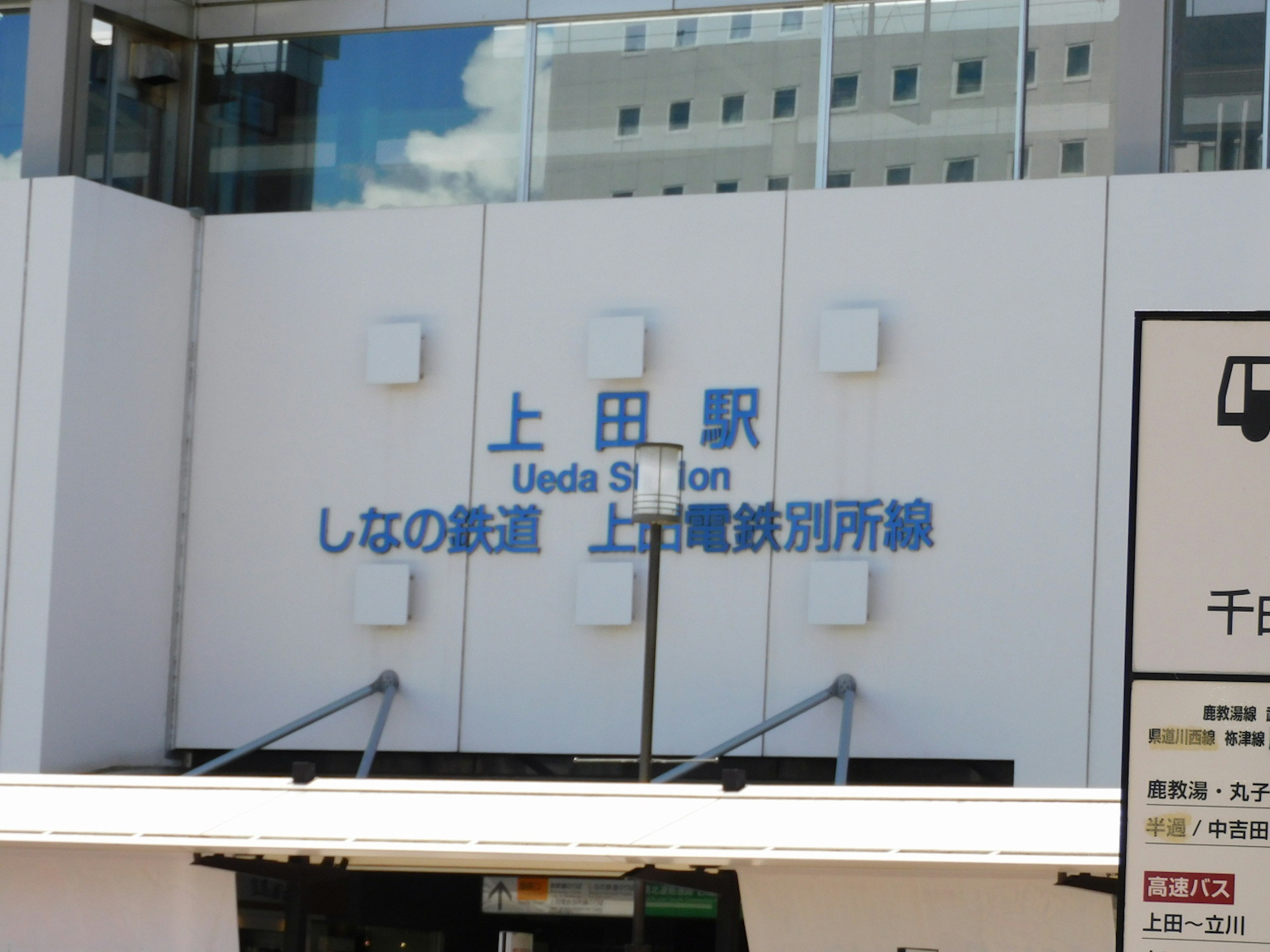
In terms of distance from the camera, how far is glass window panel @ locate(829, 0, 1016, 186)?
12234 millimetres

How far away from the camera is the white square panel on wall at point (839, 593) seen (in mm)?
11547

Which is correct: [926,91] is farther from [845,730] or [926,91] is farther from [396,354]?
[845,730]

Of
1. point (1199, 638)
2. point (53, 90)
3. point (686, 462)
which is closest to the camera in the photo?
point (1199, 638)

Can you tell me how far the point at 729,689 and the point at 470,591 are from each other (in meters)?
2.03

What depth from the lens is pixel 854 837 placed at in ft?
23.7

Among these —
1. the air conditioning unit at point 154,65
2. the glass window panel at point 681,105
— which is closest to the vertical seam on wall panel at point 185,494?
the air conditioning unit at point 154,65

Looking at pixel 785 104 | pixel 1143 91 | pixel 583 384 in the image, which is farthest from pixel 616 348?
pixel 1143 91

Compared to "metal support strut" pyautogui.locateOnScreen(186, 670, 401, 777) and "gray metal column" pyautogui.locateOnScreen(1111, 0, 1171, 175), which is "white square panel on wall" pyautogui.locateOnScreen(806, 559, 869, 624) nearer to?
"metal support strut" pyautogui.locateOnScreen(186, 670, 401, 777)

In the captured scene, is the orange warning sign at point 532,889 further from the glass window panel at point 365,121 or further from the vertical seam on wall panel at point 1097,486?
the glass window panel at point 365,121

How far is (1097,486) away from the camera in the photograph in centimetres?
1130

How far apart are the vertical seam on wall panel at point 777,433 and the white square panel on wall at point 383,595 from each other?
2.63m

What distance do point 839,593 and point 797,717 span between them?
903 millimetres

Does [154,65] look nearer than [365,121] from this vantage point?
No

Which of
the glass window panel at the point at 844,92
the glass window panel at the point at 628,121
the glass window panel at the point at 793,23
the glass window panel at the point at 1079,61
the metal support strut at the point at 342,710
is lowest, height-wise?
the metal support strut at the point at 342,710
